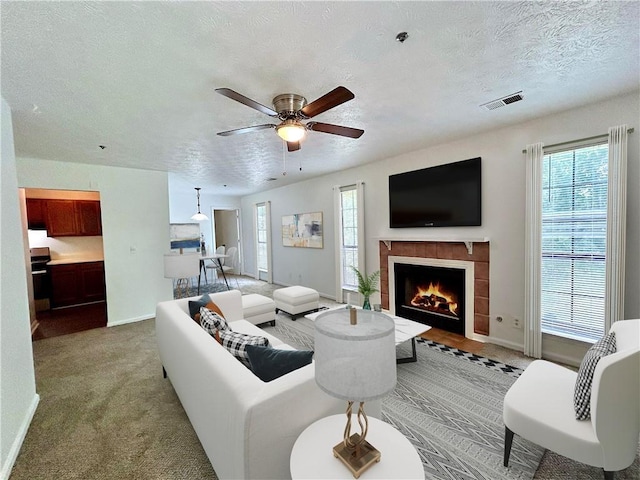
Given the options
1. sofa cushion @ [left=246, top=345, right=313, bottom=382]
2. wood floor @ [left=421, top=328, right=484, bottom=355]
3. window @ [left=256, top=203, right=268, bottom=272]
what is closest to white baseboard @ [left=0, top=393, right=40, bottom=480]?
sofa cushion @ [left=246, top=345, right=313, bottom=382]

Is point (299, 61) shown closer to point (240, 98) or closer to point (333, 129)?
point (240, 98)

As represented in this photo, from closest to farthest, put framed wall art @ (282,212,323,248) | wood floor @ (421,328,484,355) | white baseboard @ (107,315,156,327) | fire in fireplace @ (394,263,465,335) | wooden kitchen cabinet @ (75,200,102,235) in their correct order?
wood floor @ (421,328,484,355) → fire in fireplace @ (394,263,465,335) → white baseboard @ (107,315,156,327) → wooden kitchen cabinet @ (75,200,102,235) → framed wall art @ (282,212,323,248)

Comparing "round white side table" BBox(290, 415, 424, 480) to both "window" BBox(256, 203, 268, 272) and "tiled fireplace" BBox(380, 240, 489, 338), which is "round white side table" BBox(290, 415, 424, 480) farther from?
"window" BBox(256, 203, 268, 272)

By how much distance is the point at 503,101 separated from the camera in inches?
95.8

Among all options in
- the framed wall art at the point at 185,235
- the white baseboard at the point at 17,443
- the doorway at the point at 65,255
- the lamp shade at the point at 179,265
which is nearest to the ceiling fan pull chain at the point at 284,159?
the lamp shade at the point at 179,265

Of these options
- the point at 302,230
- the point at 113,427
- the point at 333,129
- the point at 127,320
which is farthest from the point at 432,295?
the point at 127,320

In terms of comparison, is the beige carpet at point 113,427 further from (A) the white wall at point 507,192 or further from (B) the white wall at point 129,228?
(B) the white wall at point 129,228

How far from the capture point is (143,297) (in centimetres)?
463

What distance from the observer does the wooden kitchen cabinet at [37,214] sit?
5152mm

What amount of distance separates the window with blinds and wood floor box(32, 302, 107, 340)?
6.19 m

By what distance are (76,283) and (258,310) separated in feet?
14.2

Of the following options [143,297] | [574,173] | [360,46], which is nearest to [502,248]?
[574,173]

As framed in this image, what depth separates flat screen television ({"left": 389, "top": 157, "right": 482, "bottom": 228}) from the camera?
11.1ft

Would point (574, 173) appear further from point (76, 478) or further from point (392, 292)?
point (76, 478)
